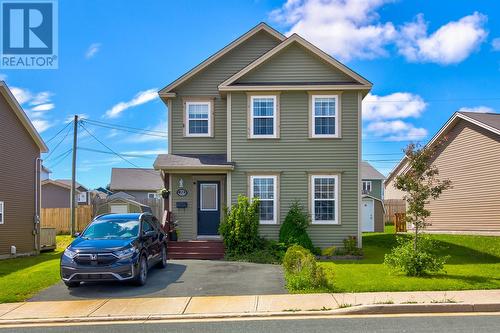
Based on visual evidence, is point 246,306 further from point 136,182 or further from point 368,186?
point 136,182

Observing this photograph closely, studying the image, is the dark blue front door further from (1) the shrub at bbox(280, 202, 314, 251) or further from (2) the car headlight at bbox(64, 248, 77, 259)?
(2) the car headlight at bbox(64, 248, 77, 259)

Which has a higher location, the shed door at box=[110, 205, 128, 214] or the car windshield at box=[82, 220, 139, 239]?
the car windshield at box=[82, 220, 139, 239]

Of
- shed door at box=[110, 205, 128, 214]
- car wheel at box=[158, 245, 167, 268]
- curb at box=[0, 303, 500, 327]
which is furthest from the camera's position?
shed door at box=[110, 205, 128, 214]

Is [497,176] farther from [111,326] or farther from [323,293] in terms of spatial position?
[111,326]

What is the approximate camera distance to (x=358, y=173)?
1895 cm

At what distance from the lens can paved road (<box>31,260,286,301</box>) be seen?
452 inches

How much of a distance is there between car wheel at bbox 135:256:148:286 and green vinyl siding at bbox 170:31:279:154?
8.32m

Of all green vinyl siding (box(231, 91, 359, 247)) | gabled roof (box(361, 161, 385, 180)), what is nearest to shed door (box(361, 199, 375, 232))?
gabled roof (box(361, 161, 385, 180))

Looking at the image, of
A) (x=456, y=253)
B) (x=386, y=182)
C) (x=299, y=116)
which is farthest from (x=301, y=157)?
(x=386, y=182)

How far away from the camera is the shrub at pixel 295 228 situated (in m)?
17.8

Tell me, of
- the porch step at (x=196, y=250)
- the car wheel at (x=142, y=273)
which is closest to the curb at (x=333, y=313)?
the car wheel at (x=142, y=273)

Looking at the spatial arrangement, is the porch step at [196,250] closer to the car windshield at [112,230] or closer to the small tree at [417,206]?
the car windshield at [112,230]

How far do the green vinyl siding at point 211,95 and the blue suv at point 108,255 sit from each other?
747 cm

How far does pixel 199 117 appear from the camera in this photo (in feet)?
67.5
